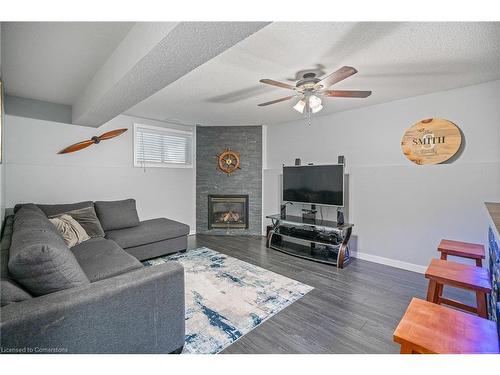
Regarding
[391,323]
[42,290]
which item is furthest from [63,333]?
[391,323]

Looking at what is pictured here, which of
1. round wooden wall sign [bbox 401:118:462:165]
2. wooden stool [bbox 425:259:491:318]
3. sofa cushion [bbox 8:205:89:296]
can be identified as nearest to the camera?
sofa cushion [bbox 8:205:89:296]

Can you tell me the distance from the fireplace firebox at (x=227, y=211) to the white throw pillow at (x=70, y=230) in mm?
2441

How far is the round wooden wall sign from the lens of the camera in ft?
9.25

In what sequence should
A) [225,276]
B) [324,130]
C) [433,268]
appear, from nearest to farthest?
[433,268]
[225,276]
[324,130]

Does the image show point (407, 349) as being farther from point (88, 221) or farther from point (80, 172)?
point (80, 172)

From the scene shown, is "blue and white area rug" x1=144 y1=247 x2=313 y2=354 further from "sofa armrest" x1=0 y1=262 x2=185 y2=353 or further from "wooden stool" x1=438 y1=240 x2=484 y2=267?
"wooden stool" x1=438 y1=240 x2=484 y2=267

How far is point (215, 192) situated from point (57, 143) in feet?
9.04

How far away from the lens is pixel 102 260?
214 cm

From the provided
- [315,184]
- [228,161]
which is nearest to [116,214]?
[228,161]

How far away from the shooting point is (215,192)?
16.3 ft

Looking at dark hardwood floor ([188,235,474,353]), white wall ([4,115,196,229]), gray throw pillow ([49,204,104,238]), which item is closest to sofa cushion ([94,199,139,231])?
gray throw pillow ([49,204,104,238])

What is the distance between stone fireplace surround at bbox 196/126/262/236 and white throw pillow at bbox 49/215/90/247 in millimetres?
2428

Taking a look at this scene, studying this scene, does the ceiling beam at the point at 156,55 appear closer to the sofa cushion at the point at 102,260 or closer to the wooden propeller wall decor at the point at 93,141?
the wooden propeller wall decor at the point at 93,141

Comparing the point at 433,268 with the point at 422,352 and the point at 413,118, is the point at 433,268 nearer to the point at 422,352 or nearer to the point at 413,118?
the point at 422,352
